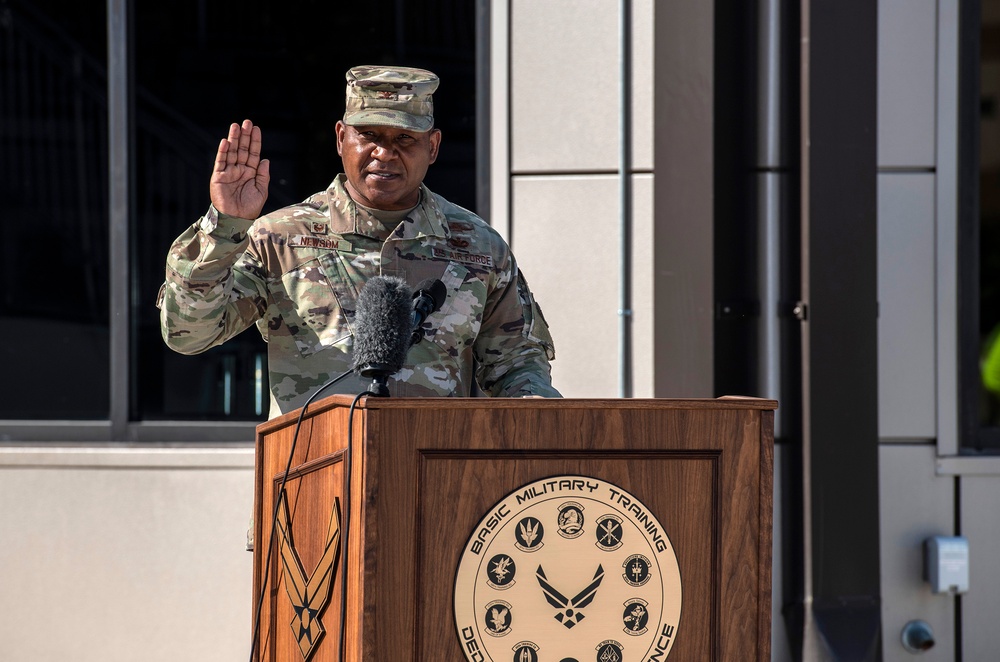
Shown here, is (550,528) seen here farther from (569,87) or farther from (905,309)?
(905,309)

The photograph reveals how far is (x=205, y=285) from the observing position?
91.2 inches

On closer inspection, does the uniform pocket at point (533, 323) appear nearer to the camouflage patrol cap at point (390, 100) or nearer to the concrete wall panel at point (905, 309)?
the camouflage patrol cap at point (390, 100)

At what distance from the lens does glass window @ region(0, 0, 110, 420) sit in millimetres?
4492

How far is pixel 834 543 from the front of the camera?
392 centimetres

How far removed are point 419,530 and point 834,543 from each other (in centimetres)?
257

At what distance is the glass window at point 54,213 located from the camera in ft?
14.7

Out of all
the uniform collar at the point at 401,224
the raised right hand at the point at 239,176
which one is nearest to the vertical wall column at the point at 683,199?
the uniform collar at the point at 401,224

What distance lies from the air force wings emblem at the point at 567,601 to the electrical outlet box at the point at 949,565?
8.98ft

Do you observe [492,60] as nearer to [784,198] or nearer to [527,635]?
[784,198]

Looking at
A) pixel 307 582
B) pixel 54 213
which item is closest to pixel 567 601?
pixel 307 582

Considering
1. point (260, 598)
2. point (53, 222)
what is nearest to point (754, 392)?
point (260, 598)

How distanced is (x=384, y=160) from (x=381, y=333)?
86 centimetres

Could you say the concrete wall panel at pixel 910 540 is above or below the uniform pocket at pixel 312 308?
below

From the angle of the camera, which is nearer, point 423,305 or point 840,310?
point 423,305
